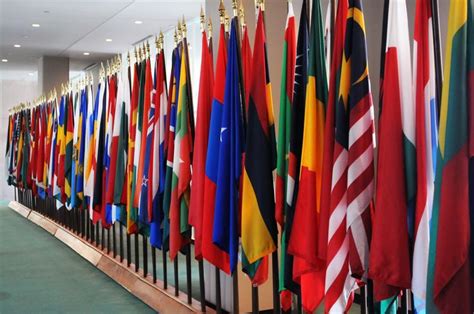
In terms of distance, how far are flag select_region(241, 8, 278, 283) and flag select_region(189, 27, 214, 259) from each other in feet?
1.55

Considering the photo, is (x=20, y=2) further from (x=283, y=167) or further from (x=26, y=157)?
(x=283, y=167)

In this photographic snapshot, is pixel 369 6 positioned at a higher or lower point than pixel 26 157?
higher

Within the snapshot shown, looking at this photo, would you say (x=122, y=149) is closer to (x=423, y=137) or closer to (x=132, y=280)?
(x=132, y=280)

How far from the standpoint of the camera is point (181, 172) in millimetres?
3338

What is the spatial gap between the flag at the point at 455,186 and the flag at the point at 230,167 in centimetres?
121

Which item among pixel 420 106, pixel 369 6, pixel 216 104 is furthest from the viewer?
pixel 369 6

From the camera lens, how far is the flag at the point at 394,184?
1.89 metres

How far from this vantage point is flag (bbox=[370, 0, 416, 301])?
1890mm

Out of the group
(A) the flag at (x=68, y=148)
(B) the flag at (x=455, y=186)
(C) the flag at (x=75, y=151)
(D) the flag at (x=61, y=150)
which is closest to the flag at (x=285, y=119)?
(B) the flag at (x=455, y=186)

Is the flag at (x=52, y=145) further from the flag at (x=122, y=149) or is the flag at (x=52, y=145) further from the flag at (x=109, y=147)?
the flag at (x=122, y=149)

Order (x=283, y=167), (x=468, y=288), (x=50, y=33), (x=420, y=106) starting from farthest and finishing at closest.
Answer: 1. (x=50, y=33)
2. (x=283, y=167)
3. (x=420, y=106)
4. (x=468, y=288)

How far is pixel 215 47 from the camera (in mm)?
3816

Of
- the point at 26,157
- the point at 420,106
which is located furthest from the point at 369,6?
Result: the point at 26,157

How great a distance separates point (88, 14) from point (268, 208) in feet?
23.3
